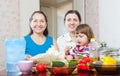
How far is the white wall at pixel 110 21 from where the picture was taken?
2.66 meters

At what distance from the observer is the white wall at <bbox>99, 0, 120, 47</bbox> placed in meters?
2.66

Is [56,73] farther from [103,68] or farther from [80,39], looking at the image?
[80,39]

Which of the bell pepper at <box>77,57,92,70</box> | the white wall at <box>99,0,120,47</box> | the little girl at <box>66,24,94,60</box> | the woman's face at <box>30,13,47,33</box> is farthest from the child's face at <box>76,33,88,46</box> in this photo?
the white wall at <box>99,0,120,47</box>

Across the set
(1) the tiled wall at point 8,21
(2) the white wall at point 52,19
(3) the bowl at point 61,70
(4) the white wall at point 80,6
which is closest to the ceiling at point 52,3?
(2) the white wall at point 52,19

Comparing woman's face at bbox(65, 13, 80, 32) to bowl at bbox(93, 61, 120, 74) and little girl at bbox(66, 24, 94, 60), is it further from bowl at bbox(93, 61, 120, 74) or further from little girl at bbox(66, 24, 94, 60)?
bowl at bbox(93, 61, 120, 74)

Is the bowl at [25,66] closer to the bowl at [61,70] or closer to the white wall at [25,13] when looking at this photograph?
the bowl at [61,70]

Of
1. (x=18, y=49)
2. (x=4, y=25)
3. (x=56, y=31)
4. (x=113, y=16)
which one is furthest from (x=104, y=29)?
(x=18, y=49)

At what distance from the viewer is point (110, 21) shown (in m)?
2.77

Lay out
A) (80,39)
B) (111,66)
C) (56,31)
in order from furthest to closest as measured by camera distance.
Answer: (56,31) → (80,39) → (111,66)

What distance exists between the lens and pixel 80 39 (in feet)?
5.42

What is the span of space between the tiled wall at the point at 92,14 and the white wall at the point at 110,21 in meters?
0.06

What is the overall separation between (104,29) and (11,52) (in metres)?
1.87

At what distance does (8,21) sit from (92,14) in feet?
3.48

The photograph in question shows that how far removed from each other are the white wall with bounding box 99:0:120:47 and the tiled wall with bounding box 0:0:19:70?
40.0 inches
